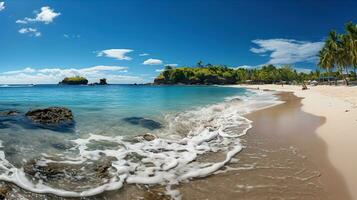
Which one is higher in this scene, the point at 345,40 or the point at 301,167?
the point at 345,40

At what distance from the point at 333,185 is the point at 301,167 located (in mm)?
1453

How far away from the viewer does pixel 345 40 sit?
6600 centimetres

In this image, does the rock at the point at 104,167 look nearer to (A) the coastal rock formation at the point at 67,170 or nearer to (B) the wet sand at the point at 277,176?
(A) the coastal rock formation at the point at 67,170

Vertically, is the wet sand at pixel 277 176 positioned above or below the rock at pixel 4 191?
below

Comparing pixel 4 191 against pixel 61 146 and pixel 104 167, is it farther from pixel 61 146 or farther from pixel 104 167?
pixel 61 146

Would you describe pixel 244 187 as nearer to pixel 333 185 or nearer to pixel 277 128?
pixel 333 185

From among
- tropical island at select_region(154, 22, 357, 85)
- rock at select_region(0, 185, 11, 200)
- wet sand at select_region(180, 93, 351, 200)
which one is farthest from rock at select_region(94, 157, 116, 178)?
tropical island at select_region(154, 22, 357, 85)

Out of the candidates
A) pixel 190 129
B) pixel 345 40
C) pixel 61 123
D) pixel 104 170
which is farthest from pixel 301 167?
pixel 345 40

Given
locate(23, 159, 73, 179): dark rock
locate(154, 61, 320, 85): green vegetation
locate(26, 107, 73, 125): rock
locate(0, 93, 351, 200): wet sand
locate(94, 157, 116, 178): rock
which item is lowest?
locate(0, 93, 351, 200): wet sand

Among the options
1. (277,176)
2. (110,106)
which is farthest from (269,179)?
(110,106)

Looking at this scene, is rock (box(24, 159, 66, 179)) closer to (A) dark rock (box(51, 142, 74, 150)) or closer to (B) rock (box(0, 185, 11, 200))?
(B) rock (box(0, 185, 11, 200))

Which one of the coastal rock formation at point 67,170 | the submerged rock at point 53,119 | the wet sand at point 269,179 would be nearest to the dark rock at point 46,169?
the coastal rock formation at point 67,170

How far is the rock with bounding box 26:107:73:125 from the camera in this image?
15945mm

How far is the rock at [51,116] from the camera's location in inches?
628
